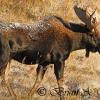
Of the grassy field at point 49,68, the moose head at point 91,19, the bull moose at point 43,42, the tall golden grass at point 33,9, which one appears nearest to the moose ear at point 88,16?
the moose head at point 91,19

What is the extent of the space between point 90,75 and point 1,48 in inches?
118

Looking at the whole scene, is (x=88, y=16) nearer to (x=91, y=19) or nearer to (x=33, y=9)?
(x=91, y=19)

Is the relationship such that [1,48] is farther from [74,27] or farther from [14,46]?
[74,27]

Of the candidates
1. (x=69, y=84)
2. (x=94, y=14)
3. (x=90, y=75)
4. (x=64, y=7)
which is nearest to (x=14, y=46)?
(x=94, y=14)

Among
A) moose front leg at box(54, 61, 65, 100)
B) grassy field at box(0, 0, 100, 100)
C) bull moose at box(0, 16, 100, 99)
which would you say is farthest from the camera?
grassy field at box(0, 0, 100, 100)

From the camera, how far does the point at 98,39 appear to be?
8609 mm

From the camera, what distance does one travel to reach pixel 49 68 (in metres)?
10.0

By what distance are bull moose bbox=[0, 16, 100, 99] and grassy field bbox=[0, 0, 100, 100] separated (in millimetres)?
561

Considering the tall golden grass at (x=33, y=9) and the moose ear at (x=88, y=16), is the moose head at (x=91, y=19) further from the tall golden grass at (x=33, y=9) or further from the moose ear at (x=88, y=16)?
the tall golden grass at (x=33, y=9)

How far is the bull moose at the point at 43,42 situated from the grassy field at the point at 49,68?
22.1 inches

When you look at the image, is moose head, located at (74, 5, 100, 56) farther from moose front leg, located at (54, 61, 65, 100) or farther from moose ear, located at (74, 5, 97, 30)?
moose front leg, located at (54, 61, 65, 100)

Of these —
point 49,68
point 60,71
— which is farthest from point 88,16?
point 49,68

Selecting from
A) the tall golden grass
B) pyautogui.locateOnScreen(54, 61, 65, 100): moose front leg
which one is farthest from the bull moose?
the tall golden grass

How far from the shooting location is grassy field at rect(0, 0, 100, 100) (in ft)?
29.3
